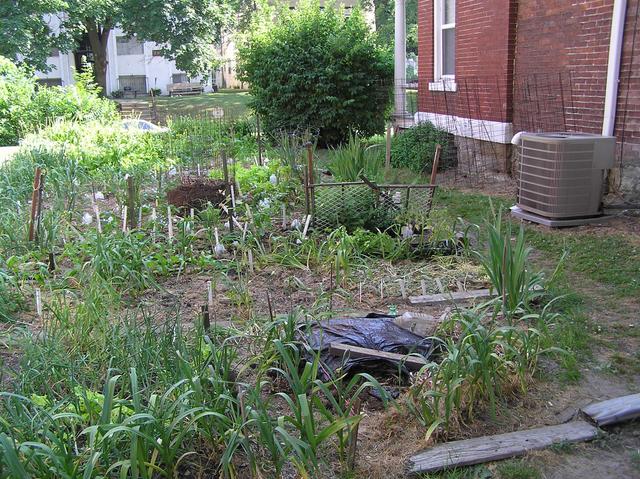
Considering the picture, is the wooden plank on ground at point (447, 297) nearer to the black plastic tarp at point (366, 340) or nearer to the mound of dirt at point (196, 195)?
the black plastic tarp at point (366, 340)

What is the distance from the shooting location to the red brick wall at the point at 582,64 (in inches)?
293

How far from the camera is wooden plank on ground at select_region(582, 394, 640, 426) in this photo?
3.29 meters

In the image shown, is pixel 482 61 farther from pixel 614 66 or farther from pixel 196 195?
pixel 196 195

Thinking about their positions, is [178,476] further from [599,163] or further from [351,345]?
[599,163]

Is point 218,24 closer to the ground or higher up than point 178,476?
higher up

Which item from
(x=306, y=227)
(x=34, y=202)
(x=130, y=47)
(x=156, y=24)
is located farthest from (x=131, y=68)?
(x=306, y=227)

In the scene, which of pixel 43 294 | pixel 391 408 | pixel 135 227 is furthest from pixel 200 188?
pixel 391 408

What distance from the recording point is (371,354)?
384 cm

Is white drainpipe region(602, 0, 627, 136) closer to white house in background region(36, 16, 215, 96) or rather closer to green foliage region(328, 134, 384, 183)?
green foliage region(328, 134, 384, 183)

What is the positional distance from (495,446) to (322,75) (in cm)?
1246

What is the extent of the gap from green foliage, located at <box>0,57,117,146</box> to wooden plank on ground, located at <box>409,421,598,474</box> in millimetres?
12920

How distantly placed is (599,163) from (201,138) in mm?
7931

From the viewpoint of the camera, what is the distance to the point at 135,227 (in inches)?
265

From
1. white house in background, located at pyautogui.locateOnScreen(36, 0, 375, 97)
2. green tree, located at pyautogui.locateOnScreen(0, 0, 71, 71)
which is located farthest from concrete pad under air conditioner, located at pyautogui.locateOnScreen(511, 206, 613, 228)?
white house in background, located at pyautogui.locateOnScreen(36, 0, 375, 97)
